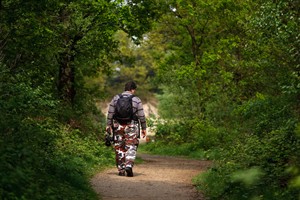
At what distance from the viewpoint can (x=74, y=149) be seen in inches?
592

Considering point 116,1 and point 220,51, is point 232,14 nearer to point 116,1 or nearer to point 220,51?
point 220,51

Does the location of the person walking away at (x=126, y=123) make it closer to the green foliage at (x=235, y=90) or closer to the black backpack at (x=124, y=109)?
the black backpack at (x=124, y=109)

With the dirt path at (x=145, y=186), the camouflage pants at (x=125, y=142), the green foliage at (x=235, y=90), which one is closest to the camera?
the green foliage at (x=235, y=90)

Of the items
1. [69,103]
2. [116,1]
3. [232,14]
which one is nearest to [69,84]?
[69,103]

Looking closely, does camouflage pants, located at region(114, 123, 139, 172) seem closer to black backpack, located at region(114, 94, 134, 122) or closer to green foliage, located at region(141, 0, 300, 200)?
black backpack, located at region(114, 94, 134, 122)

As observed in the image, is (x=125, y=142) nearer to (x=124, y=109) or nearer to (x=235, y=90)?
(x=124, y=109)

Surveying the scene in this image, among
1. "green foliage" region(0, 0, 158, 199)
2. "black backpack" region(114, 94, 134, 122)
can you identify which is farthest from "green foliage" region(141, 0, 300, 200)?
"green foliage" region(0, 0, 158, 199)

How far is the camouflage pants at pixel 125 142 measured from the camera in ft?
41.1

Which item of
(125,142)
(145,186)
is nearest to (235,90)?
(125,142)

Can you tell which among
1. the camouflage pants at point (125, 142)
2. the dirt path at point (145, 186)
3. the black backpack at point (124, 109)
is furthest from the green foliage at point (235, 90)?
the black backpack at point (124, 109)

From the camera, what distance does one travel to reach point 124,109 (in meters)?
12.4

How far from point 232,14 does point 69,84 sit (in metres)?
8.03

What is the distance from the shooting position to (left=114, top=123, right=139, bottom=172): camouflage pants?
41.1 feet

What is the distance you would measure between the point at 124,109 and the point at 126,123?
401mm
